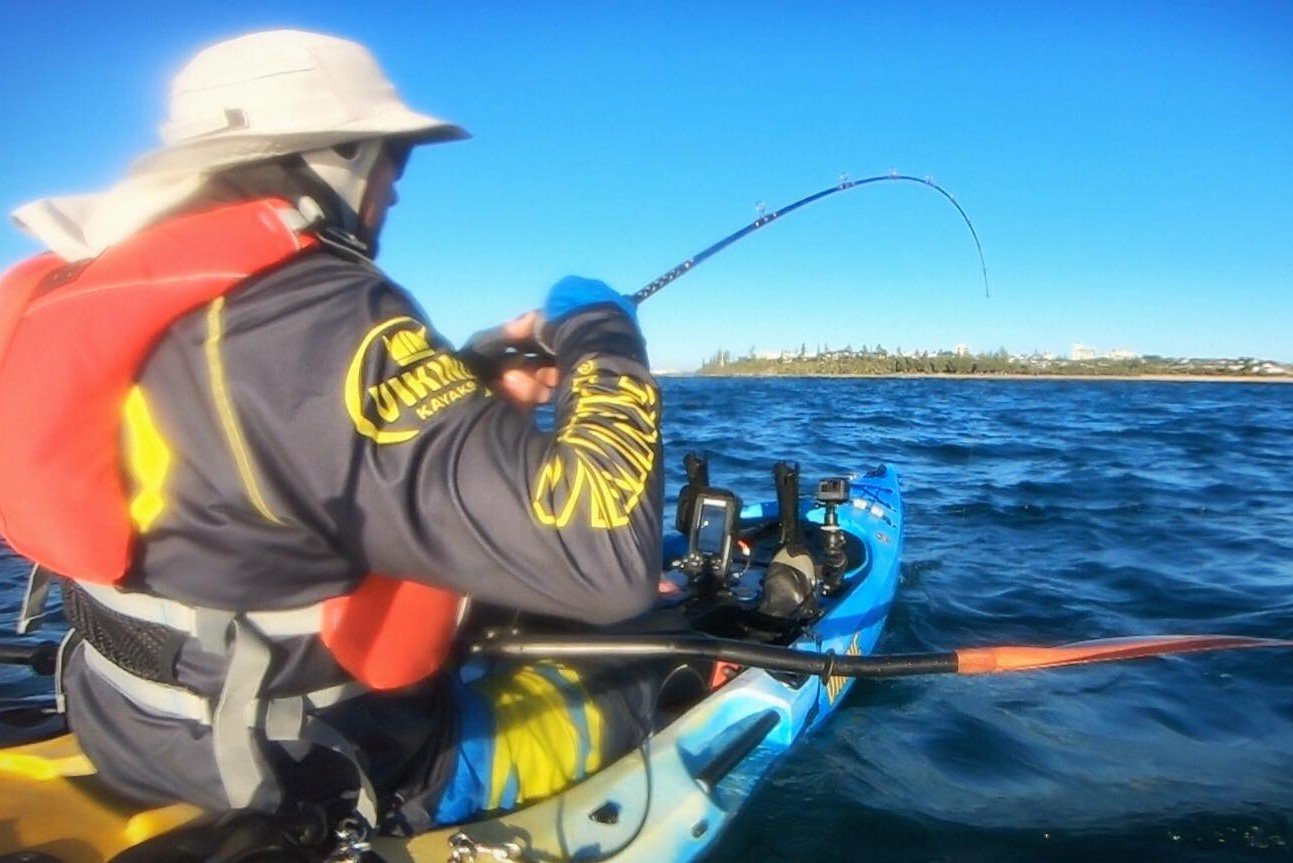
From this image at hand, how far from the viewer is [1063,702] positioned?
5.09 m

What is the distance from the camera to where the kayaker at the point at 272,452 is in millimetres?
1600

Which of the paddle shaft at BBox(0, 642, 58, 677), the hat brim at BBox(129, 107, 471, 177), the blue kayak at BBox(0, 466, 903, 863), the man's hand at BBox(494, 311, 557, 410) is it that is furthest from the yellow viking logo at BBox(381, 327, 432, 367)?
the paddle shaft at BBox(0, 642, 58, 677)

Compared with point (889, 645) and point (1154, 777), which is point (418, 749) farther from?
point (889, 645)

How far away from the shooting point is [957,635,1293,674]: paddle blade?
294 centimetres

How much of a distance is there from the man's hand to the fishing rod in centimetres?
85

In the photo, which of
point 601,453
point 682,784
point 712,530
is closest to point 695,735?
point 682,784

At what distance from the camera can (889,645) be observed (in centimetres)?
610

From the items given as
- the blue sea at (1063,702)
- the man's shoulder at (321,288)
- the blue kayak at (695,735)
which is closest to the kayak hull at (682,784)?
the blue kayak at (695,735)

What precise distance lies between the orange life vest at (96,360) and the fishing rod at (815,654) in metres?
1.37

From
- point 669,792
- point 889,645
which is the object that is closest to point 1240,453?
point 889,645

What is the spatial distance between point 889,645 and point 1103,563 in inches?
134

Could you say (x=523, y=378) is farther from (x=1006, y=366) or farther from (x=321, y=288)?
(x=1006, y=366)

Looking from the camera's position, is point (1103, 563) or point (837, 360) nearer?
point (1103, 563)

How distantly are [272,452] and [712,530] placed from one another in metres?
3.47
